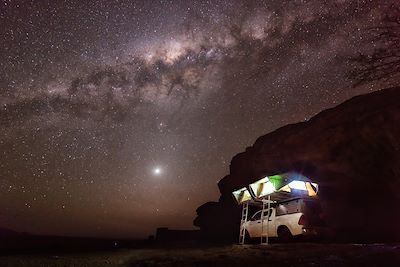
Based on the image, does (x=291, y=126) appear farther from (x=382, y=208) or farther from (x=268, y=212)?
(x=268, y=212)

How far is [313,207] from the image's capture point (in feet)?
46.6

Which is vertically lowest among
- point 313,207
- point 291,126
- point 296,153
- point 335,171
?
point 313,207

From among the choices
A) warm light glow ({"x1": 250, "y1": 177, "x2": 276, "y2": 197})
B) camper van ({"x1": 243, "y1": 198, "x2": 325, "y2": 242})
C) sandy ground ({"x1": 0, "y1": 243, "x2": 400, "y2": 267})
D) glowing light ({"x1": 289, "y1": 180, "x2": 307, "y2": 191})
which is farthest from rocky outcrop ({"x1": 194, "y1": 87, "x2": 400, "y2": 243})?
sandy ground ({"x1": 0, "y1": 243, "x2": 400, "y2": 267})

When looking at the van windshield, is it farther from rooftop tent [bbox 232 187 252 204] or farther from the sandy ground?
rooftop tent [bbox 232 187 252 204]

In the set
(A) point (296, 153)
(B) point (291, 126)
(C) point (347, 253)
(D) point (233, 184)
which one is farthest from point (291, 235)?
(D) point (233, 184)

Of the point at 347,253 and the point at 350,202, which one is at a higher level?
the point at 350,202

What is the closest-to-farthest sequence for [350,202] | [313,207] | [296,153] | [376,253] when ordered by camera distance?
[376,253]
[313,207]
[350,202]
[296,153]

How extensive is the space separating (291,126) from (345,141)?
6929 millimetres

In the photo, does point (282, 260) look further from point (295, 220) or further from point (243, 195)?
point (243, 195)

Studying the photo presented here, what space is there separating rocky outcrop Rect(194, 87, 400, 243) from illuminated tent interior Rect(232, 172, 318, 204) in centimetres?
602

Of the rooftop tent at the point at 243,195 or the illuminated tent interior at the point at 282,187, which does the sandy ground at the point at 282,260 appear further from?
the rooftop tent at the point at 243,195

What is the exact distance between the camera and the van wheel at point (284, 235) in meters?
14.4

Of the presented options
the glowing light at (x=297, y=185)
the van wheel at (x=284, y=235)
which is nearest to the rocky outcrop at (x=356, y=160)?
the glowing light at (x=297, y=185)

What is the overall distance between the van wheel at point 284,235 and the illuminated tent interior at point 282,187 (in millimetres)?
1693
